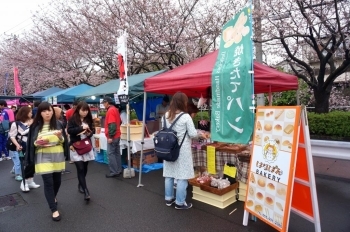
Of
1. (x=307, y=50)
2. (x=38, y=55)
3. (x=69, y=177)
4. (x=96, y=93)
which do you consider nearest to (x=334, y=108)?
(x=307, y=50)

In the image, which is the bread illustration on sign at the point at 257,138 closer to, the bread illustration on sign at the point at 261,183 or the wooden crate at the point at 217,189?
the bread illustration on sign at the point at 261,183

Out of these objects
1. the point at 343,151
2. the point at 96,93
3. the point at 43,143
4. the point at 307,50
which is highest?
the point at 307,50

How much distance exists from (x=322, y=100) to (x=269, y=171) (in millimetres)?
7556

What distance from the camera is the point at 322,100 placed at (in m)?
9.09

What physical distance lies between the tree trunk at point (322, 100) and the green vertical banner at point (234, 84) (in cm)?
654

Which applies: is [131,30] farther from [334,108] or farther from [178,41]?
[334,108]

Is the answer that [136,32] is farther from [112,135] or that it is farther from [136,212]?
[136,212]

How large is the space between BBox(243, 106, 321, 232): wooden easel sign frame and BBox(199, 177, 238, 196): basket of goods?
2.40 ft

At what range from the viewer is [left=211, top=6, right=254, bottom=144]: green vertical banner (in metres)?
3.35

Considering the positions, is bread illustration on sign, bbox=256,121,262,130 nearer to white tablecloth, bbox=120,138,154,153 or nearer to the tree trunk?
white tablecloth, bbox=120,138,154,153

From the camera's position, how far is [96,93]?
7.63 m

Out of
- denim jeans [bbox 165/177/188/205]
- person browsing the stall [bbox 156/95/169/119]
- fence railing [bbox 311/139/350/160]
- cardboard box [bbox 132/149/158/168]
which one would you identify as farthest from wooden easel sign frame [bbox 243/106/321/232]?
person browsing the stall [bbox 156/95/169/119]

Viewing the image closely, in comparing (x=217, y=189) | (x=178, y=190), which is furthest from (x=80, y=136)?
(x=217, y=189)

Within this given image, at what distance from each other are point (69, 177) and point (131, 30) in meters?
6.23
